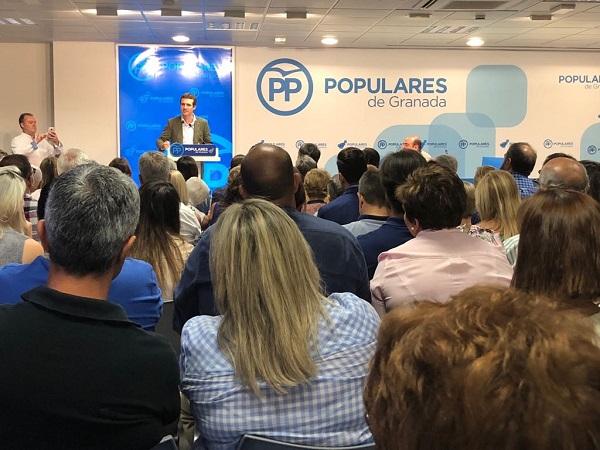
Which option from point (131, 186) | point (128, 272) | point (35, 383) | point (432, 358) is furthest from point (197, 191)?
point (432, 358)

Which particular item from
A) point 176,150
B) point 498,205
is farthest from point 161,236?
point 176,150

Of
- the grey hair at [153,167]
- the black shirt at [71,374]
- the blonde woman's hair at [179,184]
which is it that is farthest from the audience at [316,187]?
the black shirt at [71,374]

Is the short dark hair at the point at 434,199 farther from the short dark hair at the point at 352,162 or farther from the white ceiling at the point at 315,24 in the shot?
the white ceiling at the point at 315,24

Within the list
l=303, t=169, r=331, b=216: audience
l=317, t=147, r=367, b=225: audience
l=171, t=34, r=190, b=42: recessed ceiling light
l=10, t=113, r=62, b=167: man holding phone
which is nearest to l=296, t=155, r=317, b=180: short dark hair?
l=303, t=169, r=331, b=216: audience

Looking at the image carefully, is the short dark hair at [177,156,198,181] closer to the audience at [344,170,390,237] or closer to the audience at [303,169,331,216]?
the audience at [303,169,331,216]

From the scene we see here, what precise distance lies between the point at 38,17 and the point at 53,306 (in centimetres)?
828

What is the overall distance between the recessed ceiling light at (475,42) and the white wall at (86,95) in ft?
18.5

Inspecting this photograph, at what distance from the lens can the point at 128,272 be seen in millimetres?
2357

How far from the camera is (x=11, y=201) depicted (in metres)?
3.28

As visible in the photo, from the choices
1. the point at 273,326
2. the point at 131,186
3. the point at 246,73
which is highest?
the point at 246,73

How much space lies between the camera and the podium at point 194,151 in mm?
7863

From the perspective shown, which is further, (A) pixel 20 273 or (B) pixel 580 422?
(A) pixel 20 273

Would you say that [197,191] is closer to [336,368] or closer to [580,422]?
[336,368]

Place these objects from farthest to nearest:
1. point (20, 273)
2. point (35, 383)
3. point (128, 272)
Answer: point (128, 272) → point (20, 273) → point (35, 383)
